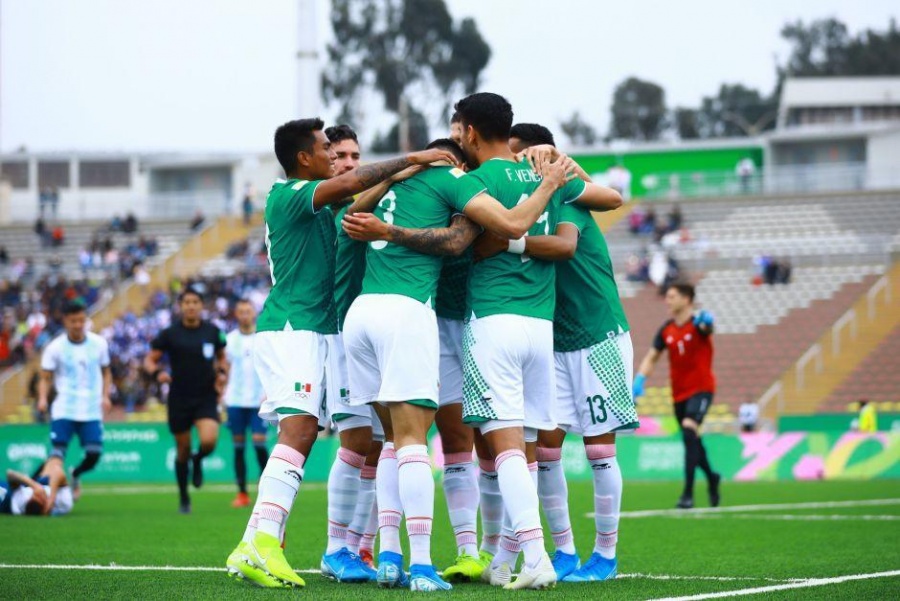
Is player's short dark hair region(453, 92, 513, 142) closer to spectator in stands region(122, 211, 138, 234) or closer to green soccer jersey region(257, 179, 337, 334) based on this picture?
green soccer jersey region(257, 179, 337, 334)

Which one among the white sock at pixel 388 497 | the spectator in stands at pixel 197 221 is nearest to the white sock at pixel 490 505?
the white sock at pixel 388 497

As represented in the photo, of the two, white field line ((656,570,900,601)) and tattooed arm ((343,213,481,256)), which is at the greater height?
tattooed arm ((343,213,481,256))

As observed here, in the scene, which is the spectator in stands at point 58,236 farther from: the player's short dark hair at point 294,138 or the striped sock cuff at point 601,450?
the striped sock cuff at point 601,450

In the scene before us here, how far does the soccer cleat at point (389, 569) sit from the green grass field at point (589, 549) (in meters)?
0.16

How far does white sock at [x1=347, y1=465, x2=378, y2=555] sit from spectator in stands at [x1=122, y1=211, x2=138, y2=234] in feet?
143

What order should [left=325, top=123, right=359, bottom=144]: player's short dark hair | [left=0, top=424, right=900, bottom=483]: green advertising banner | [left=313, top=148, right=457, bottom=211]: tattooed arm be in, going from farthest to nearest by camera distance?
1. [left=0, top=424, right=900, bottom=483]: green advertising banner
2. [left=325, top=123, right=359, bottom=144]: player's short dark hair
3. [left=313, top=148, right=457, bottom=211]: tattooed arm

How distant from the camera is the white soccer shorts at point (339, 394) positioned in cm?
777

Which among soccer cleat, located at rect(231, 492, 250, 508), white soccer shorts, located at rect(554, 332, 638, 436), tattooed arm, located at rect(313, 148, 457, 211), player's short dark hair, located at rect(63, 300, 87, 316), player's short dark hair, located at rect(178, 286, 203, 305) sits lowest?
soccer cleat, located at rect(231, 492, 250, 508)

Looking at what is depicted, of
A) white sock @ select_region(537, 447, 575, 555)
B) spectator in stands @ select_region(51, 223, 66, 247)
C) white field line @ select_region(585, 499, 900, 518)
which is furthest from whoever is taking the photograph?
spectator in stands @ select_region(51, 223, 66, 247)

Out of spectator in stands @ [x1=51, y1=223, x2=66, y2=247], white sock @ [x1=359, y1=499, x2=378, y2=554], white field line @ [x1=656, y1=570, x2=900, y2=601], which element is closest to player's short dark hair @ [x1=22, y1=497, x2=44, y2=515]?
white sock @ [x1=359, y1=499, x2=378, y2=554]

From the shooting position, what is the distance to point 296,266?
7.70 meters

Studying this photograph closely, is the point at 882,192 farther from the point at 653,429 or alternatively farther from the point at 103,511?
the point at 103,511

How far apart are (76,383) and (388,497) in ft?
28.6

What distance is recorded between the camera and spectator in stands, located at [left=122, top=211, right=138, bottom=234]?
5016 cm
